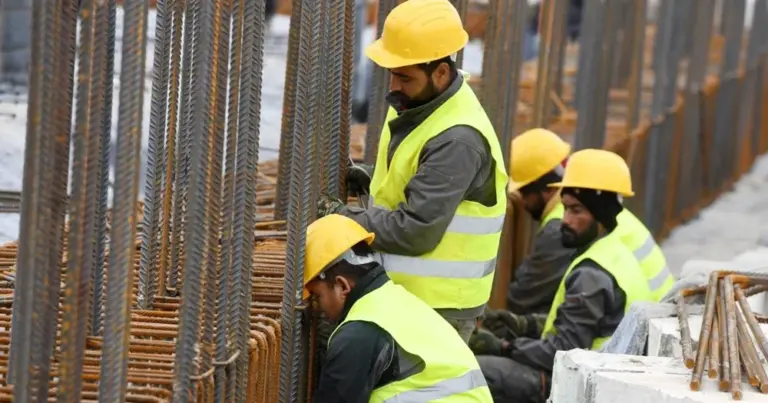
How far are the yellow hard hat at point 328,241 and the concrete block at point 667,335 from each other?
1.48 m

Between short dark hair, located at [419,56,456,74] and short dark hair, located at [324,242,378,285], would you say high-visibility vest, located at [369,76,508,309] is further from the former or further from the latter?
short dark hair, located at [324,242,378,285]

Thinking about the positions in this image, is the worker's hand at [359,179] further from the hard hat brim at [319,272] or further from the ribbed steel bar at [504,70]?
the ribbed steel bar at [504,70]

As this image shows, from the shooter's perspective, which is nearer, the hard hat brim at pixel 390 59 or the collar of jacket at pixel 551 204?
the hard hat brim at pixel 390 59

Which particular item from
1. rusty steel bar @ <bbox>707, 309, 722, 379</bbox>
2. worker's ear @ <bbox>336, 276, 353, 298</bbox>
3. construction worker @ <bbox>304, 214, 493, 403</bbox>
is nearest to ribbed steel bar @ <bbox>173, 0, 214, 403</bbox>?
construction worker @ <bbox>304, 214, 493, 403</bbox>

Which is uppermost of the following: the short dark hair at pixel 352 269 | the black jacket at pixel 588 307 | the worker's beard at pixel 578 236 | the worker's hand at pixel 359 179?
the worker's hand at pixel 359 179

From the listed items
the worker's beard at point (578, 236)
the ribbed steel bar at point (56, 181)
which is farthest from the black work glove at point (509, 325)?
the ribbed steel bar at point (56, 181)

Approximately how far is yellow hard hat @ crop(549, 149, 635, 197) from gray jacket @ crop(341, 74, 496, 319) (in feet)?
6.47

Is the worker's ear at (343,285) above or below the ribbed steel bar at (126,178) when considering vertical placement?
below

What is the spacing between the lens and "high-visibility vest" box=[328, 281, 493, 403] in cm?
536

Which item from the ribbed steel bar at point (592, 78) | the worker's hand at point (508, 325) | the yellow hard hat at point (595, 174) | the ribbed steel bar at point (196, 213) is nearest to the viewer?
the ribbed steel bar at point (196, 213)

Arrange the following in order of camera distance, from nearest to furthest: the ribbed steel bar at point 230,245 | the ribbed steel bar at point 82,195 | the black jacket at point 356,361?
1. the ribbed steel bar at point 82,195
2. the ribbed steel bar at point 230,245
3. the black jacket at point 356,361

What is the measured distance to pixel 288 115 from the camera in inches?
267

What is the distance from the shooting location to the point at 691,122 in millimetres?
16391

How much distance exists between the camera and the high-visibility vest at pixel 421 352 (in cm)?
536
